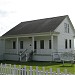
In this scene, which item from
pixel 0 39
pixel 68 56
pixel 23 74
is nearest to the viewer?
pixel 23 74

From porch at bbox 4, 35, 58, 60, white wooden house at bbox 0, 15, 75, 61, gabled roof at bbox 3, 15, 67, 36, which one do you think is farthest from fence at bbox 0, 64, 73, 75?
gabled roof at bbox 3, 15, 67, 36

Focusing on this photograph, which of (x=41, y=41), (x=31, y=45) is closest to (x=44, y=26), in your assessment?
(x=41, y=41)

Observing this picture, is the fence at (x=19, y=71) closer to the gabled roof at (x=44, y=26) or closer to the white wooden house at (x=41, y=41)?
the white wooden house at (x=41, y=41)

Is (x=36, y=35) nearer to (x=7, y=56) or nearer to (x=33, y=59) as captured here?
(x=33, y=59)

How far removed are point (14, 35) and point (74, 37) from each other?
32.2ft

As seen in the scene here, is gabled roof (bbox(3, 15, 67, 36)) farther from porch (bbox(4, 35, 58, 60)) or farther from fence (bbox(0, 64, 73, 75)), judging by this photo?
fence (bbox(0, 64, 73, 75))

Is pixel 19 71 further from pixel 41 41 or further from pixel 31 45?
pixel 31 45

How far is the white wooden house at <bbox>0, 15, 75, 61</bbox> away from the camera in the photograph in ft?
97.1

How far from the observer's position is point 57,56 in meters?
28.6

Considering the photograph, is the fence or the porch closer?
the fence

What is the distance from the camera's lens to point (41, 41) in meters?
31.9

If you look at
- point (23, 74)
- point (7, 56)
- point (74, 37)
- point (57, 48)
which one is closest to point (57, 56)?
point (57, 48)

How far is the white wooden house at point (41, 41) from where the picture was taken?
29594mm

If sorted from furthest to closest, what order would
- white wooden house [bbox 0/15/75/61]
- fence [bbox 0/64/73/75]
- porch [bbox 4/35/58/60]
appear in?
porch [bbox 4/35/58/60]
white wooden house [bbox 0/15/75/61]
fence [bbox 0/64/73/75]
